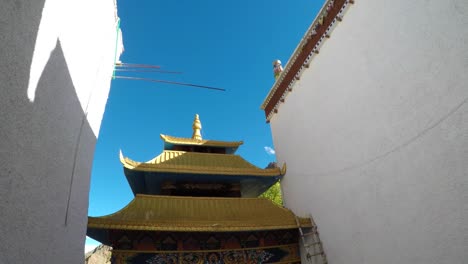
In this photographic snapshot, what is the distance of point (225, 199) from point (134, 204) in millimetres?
2342

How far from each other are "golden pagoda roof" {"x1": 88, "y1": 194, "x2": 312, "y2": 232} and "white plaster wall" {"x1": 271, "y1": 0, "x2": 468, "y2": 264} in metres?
1.14

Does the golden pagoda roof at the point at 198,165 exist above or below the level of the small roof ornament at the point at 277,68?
below

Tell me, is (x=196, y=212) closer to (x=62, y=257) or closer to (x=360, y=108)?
(x=62, y=257)

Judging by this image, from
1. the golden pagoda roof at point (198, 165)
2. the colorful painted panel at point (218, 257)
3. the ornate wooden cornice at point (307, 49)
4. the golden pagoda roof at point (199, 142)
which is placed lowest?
the colorful painted panel at point (218, 257)

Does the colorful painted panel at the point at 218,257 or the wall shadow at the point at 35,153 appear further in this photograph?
the colorful painted panel at the point at 218,257

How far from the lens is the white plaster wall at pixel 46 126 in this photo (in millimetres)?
1728

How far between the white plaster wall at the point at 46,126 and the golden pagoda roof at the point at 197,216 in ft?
6.54

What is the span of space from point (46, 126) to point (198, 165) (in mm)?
5607

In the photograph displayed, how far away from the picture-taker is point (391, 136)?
4426 mm

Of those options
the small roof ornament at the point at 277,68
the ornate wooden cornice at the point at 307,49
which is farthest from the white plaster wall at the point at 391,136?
the small roof ornament at the point at 277,68

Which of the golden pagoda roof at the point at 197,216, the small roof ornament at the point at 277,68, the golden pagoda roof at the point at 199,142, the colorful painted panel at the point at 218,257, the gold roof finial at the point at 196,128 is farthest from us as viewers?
the gold roof finial at the point at 196,128

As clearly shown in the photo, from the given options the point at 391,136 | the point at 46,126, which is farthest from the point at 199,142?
the point at 46,126

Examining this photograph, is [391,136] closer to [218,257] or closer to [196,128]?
[218,257]

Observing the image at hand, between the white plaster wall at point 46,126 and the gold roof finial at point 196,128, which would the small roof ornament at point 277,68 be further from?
the white plaster wall at point 46,126
